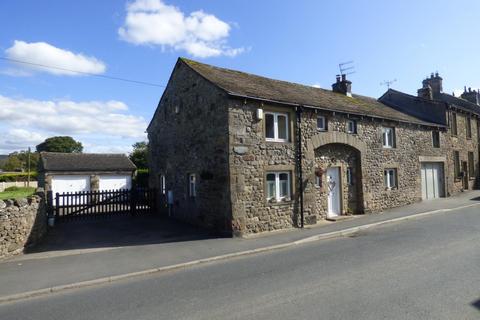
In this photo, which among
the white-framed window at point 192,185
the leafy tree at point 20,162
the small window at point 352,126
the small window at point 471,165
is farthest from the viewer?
the leafy tree at point 20,162

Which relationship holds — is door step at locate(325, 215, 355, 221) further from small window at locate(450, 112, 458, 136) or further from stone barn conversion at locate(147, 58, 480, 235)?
small window at locate(450, 112, 458, 136)

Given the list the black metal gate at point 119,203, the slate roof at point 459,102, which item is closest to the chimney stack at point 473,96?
the slate roof at point 459,102

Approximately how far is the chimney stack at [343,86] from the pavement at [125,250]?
888 cm

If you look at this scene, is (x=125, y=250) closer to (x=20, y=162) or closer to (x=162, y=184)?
(x=162, y=184)

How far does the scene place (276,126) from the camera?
44.3 feet

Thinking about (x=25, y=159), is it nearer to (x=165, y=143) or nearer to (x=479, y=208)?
(x=165, y=143)

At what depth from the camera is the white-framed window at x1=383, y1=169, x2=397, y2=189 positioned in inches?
716

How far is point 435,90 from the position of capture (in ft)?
95.1

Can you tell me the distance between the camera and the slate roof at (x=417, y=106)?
23.5 meters

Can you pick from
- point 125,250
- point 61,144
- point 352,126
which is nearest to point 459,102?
point 352,126

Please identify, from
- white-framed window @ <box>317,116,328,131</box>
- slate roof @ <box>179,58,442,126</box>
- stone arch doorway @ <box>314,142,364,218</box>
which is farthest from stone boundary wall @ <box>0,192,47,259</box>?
white-framed window @ <box>317,116,328,131</box>

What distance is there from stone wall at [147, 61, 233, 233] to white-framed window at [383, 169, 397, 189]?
1010 centimetres

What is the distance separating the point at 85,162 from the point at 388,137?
85.6ft

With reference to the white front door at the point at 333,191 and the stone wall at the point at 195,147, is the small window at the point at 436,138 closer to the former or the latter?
the white front door at the point at 333,191
